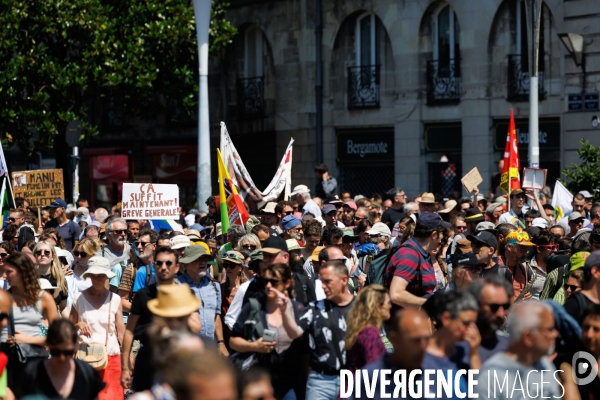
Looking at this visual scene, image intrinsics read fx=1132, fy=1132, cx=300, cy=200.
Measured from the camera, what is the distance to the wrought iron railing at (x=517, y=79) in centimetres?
2344

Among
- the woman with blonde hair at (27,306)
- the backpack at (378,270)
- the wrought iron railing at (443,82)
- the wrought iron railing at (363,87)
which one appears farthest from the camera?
the wrought iron railing at (363,87)

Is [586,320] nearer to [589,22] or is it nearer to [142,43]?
[589,22]

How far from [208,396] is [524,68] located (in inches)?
794

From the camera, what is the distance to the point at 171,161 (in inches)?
1219

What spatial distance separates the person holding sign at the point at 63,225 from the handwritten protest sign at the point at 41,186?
1746mm

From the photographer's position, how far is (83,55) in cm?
2550

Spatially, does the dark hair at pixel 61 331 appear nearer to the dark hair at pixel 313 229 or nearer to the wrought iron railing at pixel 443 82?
the dark hair at pixel 313 229

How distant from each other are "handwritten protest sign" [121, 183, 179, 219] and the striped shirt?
7.22 meters

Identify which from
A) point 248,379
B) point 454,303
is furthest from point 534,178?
point 248,379

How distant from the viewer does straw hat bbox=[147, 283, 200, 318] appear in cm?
681

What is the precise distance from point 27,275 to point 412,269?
2.94 metres

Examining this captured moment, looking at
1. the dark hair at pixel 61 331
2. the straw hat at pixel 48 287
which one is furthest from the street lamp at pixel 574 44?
the dark hair at pixel 61 331

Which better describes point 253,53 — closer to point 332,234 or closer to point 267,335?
point 332,234

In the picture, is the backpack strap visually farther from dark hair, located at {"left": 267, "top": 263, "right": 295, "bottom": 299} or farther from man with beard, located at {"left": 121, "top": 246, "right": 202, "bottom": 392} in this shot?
man with beard, located at {"left": 121, "top": 246, "right": 202, "bottom": 392}
